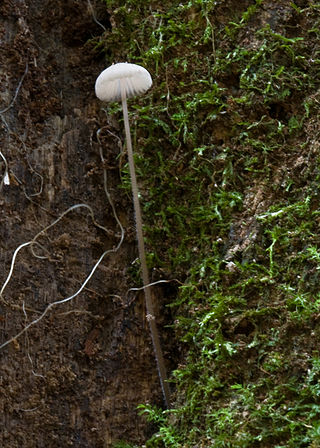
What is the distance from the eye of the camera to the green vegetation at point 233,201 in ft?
5.52

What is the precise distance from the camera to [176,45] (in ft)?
7.51

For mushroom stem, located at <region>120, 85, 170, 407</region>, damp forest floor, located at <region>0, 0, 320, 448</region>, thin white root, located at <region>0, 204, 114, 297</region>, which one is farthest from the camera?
thin white root, located at <region>0, 204, 114, 297</region>

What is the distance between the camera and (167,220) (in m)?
2.16

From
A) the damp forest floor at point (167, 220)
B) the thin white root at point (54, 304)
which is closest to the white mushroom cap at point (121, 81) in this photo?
the damp forest floor at point (167, 220)

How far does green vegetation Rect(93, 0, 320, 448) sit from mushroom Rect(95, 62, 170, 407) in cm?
9

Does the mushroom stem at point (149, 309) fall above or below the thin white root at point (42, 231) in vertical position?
below

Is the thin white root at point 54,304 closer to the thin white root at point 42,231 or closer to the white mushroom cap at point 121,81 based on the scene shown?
the thin white root at point 42,231

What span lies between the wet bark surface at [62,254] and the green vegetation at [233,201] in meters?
0.12

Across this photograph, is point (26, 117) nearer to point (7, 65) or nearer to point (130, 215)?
point (7, 65)

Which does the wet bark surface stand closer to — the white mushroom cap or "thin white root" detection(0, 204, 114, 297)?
"thin white root" detection(0, 204, 114, 297)

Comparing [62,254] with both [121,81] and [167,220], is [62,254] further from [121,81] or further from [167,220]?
[121,81]

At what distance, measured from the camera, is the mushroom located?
1919 millimetres

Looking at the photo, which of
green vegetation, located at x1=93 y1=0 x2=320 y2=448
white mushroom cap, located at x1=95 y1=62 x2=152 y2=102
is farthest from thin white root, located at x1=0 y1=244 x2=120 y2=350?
white mushroom cap, located at x1=95 y1=62 x2=152 y2=102

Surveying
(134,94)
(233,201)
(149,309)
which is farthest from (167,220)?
(134,94)
